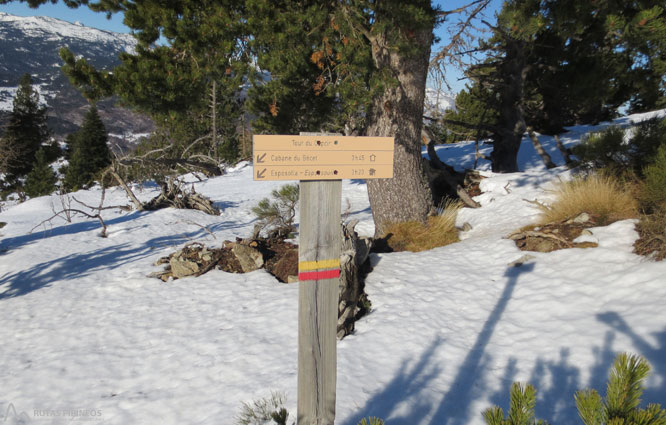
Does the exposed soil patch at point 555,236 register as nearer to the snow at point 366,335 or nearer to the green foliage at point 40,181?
the snow at point 366,335

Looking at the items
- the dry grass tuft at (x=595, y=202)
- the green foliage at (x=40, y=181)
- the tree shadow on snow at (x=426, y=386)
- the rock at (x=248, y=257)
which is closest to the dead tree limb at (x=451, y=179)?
the dry grass tuft at (x=595, y=202)

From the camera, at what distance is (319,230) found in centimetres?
189

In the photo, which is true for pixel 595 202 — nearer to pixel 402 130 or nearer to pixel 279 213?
pixel 402 130

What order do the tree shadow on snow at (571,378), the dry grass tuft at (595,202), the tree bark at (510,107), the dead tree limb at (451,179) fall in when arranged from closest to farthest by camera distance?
the tree shadow on snow at (571,378) → the dry grass tuft at (595,202) → the dead tree limb at (451,179) → the tree bark at (510,107)

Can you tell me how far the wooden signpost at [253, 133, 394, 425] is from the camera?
1820 millimetres

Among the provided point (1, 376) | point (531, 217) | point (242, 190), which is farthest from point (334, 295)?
point (242, 190)

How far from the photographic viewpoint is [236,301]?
4227 mm

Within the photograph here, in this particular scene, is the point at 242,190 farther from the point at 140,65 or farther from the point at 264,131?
the point at 140,65

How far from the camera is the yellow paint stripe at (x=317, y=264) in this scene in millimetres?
1860

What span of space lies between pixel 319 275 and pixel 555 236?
3910mm

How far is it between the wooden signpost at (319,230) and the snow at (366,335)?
564mm

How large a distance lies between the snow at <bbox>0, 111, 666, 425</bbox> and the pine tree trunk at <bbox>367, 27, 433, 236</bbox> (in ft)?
3.31

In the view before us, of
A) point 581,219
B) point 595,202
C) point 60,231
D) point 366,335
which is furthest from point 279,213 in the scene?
point 595,202

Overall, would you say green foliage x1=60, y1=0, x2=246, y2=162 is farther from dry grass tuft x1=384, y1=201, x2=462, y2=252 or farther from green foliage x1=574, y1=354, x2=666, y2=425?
green foliage x1=574, y1=354, x2=666, y2=425
